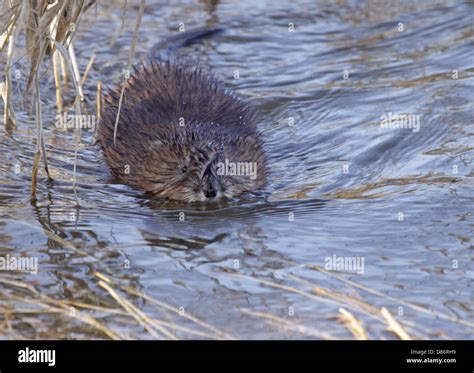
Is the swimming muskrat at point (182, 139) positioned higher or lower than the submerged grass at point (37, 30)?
lower

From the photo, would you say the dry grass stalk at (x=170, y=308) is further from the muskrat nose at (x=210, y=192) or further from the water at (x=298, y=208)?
the muskrat nose at (x=210, y=192)

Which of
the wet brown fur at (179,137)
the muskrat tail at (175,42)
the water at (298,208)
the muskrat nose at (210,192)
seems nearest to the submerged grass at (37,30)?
the water at (298,208)

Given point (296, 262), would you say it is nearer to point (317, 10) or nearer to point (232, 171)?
point (232, 171)

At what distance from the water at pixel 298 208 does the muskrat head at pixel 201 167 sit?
0.14 meters

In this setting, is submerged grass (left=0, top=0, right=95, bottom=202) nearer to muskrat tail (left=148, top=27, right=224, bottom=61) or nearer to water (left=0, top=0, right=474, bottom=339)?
water (left=0, top=0, right=474, bottom=339)

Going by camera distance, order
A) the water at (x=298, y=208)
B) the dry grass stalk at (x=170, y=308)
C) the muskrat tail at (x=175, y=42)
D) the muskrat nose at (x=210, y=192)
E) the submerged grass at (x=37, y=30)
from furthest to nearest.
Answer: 1. the muskrat tail at (x=175, y=42)
2. the muskrat nose at (x=210, y=192)
3. the submerged grass at (x=37, y=30)
4. the water at (x=298, y=208)
5. the dry grass stalk at (x=170, y=308)

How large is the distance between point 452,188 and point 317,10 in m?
4.90

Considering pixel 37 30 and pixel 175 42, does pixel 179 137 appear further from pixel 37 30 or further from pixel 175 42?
pixel 175 42

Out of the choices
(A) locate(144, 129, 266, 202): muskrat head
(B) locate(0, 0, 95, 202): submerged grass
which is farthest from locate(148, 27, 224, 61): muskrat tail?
(B) locate(0, 0, 95, 202): submerged grass

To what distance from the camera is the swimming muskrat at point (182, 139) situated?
20.8 feet

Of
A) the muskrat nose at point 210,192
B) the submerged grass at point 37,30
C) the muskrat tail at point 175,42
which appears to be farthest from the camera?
the muskrat tail at point 175,42

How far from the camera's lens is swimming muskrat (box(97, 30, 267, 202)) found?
6352mm

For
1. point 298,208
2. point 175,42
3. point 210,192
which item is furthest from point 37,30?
point 175,42

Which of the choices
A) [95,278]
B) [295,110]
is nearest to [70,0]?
[95,278]
